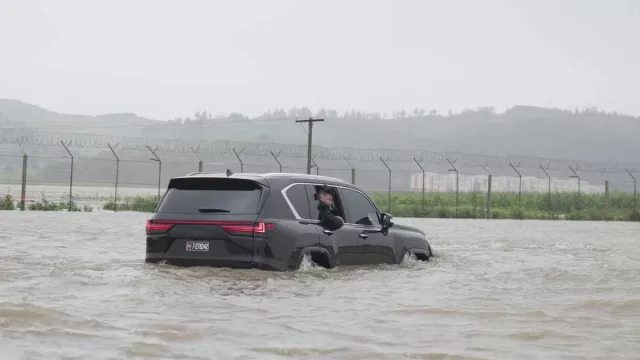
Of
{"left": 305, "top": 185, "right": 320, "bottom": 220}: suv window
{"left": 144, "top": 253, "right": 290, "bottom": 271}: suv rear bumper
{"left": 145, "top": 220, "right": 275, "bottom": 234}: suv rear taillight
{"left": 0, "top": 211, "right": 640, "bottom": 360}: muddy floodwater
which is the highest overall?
{"left": 305, "top": 185, "right": 320, "bottom": 220}: suv window

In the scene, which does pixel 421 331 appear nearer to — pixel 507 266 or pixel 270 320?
pixel 270 320

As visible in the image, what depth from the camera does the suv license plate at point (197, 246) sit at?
12.5 metres

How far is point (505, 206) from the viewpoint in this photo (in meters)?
56.5

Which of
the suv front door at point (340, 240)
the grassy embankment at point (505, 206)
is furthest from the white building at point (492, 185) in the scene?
the suv front door at point (340, 240)

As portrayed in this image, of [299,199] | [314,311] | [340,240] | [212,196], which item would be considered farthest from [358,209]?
[314,311]

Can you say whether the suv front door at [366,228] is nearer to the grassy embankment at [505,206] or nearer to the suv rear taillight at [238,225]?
the suv rear taillight at [238,225]

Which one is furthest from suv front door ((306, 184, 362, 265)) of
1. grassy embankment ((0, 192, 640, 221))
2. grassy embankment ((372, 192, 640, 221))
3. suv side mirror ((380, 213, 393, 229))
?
grassy embankment ((372, 192, 640, 221))

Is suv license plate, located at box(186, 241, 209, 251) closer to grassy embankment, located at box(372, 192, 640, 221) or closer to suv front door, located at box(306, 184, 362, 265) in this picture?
suv front door, located at box(306, 184, 362, 265)

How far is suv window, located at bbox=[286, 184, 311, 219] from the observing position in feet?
42.3

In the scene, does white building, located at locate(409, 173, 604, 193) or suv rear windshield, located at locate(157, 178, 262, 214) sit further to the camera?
white building, located at locate(409, 173, 604, 193)

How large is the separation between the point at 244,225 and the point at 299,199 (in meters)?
0.98

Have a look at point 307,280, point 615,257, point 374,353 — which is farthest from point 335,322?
point 615,257

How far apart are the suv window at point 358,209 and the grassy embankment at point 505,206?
1087 inches

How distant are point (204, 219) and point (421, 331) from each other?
13.2 feet
